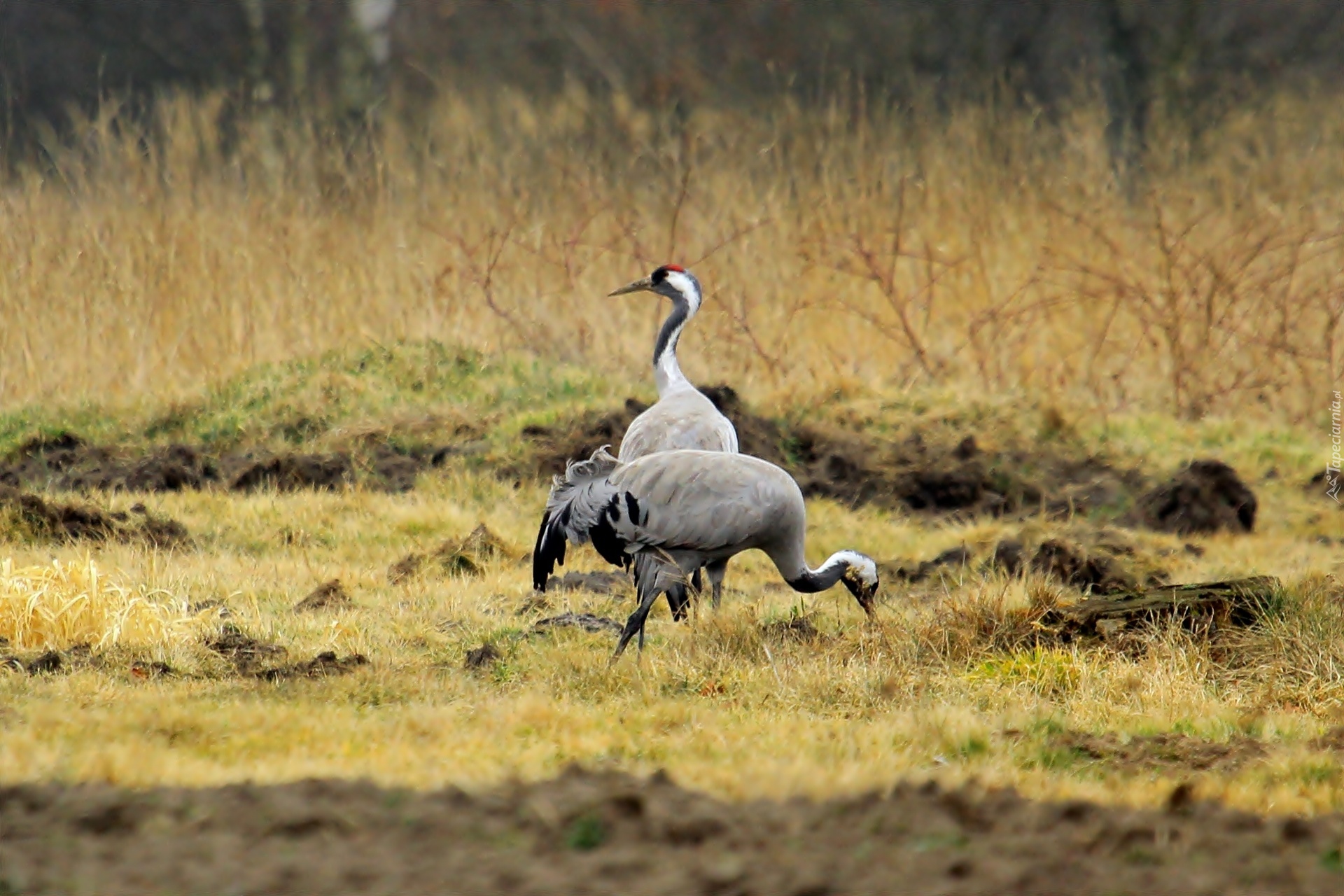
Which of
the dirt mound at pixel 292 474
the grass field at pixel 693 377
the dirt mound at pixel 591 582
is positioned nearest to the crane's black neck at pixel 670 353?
the dirt mound at pixel 591 582

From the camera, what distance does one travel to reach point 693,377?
527 inches

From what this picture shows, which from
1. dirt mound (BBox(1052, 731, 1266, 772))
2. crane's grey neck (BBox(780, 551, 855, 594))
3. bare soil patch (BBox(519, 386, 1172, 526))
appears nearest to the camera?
dirt mound (BBox(1052, 731, 1266, 772))

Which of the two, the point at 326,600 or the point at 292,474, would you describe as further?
the point at 292,474

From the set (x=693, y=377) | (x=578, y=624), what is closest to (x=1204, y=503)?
(x=693, y=377)

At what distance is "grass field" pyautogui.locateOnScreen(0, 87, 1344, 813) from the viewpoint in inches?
243

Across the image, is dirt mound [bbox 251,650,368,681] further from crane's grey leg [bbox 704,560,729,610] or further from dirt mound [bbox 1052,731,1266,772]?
dirt mound [bbox 1052,731,1266,772]

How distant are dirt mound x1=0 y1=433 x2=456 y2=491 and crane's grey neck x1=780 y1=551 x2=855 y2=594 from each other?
4.26 metres

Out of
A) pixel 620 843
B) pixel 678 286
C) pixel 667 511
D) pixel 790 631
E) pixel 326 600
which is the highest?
pixel 678 286

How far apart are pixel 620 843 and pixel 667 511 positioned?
10.0 ft

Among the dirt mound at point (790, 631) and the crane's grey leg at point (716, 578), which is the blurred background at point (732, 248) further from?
the dirt mound at point (790, 631)

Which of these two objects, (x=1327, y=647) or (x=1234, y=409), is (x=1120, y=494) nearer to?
(x=1234, y=409)

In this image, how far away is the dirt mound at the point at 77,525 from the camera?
30.3 ft

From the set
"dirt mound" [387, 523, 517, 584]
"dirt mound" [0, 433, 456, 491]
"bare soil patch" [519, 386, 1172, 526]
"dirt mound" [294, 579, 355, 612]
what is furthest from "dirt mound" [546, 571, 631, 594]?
"dirt mound" [0, 433, 456, 491]

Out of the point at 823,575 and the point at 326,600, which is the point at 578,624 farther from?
the point at 326,600
